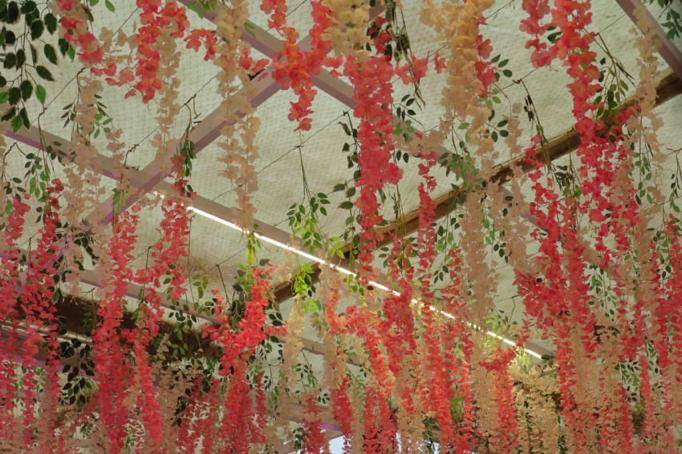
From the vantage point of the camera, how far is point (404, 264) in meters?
3.88

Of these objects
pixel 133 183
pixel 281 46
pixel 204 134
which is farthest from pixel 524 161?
pixel 133 183

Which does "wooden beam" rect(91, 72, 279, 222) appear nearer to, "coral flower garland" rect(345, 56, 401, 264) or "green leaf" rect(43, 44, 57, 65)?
"green leaf" rect(43, 44, 57, 65)

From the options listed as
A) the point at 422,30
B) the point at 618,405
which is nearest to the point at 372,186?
the point at 422,30

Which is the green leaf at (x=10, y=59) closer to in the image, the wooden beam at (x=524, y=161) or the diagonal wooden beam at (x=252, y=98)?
the diagonal wooden beam at (x=252, y=98)

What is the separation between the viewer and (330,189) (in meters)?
4.64

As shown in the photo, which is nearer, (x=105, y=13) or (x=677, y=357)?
(x=105, y=13)

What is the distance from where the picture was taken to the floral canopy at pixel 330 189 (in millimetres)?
1970

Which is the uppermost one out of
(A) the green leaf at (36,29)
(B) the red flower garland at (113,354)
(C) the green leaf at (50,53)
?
(A) the green leaf at (36,29)

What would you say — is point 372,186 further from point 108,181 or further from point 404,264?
point 108,181

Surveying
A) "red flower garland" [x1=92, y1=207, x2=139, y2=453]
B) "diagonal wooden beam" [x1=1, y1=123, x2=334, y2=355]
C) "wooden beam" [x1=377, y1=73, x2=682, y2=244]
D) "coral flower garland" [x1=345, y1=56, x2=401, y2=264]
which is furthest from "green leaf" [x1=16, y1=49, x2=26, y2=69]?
"wooden beam" [x1=377, y1=73, x2=682, y2=244]

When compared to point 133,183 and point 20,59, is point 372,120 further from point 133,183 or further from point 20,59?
point 133,183

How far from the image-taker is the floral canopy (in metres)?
1.97

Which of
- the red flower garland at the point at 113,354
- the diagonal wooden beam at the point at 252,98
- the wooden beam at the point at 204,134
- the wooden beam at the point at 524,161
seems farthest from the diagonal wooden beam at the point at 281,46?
the red flower garland at the point at 113,354

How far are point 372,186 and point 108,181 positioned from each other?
2714 millimetres
